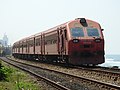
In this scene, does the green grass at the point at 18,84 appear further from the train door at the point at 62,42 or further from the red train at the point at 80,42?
the train door at the point at 62,42

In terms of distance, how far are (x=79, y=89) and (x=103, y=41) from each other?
37.6 feet

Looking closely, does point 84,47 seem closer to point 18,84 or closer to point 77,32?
point 77,32

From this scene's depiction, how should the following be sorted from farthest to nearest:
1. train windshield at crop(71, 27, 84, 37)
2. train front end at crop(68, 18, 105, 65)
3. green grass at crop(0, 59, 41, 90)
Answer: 1. train windshield at crop(71, 27, 84, 37)
2. train front end at crop(68, 18, 105, 65)
3. green grass at crop(0, 59, 41, 90)

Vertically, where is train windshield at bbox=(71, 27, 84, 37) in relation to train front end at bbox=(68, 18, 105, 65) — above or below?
above

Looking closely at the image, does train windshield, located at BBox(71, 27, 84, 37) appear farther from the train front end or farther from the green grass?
the green grass

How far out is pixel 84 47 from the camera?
2186cm

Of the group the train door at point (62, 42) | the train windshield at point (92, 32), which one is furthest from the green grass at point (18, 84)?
the train windshield at point (92, 32)

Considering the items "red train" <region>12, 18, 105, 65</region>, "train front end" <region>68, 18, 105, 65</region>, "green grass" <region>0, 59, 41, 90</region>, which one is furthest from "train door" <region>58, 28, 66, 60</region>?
"green grass" <region>0, 59, 41, 90</region>

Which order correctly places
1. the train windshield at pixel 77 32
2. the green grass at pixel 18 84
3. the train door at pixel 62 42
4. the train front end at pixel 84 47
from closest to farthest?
the green grass at pixel 18 84
the train front end at pixel 84 47
the train windshield at pixel 77 32
the train door at pixel 62 42

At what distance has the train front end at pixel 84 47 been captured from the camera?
21625 millimetres

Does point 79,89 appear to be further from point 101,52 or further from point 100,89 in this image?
point 101,52

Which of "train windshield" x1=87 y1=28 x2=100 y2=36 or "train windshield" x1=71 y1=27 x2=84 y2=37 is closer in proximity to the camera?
"train windshield" x1=71 y1=27 x2=84 y2=37

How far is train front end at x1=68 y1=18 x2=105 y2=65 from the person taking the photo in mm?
21625

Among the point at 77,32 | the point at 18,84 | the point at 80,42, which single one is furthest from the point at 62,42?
the point at 18,84
